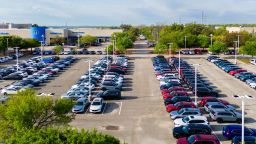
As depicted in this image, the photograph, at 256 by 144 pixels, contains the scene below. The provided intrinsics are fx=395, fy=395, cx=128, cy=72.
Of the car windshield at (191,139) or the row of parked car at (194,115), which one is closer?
the car windshield at (191,139)

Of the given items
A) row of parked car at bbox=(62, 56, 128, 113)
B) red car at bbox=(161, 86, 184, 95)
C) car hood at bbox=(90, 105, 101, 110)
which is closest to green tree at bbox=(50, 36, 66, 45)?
row of parked car at bbox=(62, 56, 128, 113)

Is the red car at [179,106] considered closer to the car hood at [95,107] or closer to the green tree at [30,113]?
the car hood at [95,107]

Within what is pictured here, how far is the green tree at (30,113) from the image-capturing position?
67.9 feet

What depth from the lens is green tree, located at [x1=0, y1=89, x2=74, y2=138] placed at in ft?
67.9

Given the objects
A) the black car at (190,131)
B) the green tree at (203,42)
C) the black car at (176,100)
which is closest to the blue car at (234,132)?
the black car at (190,131)

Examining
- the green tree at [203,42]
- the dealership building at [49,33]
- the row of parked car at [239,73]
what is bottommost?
the row of parked car at [239,73]

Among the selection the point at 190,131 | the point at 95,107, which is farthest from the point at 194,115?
the point at 95,107

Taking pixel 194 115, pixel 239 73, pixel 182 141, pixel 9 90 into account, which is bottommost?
pixel 182 141

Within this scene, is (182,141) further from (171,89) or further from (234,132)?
(171,89)

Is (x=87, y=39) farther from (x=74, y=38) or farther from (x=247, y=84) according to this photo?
(x=247, y=84)

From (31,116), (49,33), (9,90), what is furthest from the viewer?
(49,33)

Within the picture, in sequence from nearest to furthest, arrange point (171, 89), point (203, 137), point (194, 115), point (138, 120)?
1. point (203, 137)
2. point (194, 115)
3. point (138, 120)
4. point (171, 89)

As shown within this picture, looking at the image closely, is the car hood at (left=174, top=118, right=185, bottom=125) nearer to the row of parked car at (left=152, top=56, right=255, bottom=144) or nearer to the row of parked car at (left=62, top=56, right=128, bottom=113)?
the row of parked car at (left=152, top=56, right=255, bottom=144)

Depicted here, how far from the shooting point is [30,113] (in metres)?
21.2
